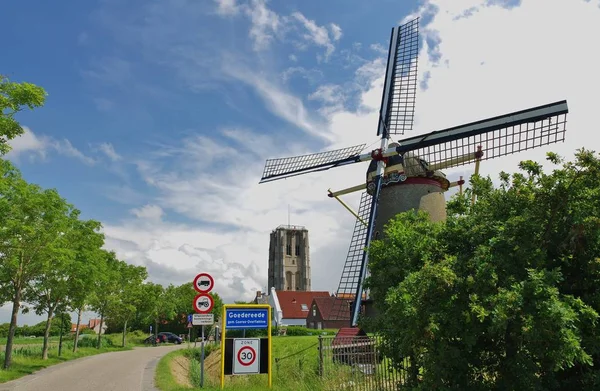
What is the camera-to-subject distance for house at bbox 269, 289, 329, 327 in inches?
3061

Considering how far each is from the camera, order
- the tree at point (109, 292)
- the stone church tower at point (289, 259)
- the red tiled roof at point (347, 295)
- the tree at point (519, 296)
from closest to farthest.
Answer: the tree at point (519, 296) < the red tiled roof at point (347, 295) < the tree at point (109, 292) < the stone church tower at point (289, 259)

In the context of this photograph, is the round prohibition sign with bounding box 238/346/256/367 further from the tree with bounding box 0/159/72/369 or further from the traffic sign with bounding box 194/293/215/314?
the tree with bounding box 0/159/72/369

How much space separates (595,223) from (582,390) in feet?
9.49

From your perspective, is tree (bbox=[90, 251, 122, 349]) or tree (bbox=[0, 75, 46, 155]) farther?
tree (bbox=[90, 251, 122, 349])

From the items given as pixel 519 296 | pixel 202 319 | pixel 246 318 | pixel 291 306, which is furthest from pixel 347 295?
pixel 291 306

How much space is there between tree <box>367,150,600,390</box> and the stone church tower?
3919 inches

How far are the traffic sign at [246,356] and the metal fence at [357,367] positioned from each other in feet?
6.17

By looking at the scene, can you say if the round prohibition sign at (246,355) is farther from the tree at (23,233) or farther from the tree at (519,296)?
the tree at (23,233)

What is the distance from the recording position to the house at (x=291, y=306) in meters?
77.8

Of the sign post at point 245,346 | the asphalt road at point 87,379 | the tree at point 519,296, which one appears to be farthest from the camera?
the asphalt road at point 87,379

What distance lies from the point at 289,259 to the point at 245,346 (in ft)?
319

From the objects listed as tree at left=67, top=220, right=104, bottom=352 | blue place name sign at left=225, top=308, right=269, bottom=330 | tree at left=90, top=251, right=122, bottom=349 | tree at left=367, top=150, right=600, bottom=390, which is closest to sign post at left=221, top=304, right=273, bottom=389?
blue place name sign at left=225, top=308, right=269, bottom=330

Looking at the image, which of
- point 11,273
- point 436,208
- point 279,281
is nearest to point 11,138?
point 11,273

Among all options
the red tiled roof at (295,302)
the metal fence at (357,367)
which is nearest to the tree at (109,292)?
the metal fence at (357,367)
